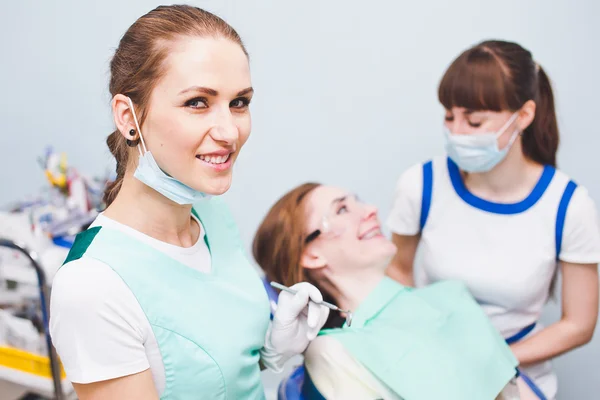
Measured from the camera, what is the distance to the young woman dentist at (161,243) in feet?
3.05

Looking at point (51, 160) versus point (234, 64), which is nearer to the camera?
point (234, 64)

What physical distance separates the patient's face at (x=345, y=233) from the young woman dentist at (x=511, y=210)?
20 cm

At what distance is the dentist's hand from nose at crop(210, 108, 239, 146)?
0.41 meters

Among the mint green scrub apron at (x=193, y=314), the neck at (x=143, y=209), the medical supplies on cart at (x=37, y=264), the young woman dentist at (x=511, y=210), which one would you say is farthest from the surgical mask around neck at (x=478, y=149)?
the medical supplies on cart at (x=37, y=264)

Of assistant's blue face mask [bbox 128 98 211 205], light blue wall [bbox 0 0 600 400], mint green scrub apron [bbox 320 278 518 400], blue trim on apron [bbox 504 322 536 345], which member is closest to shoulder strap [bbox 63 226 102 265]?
assistant's blue face mask [bbox 128 98 211 205]

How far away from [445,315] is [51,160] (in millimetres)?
1445

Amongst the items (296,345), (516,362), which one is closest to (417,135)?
(516,362)

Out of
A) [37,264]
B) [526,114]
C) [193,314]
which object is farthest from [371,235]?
[37,264]

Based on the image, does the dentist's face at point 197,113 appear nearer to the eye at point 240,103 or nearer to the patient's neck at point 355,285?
the eye at point 240,103

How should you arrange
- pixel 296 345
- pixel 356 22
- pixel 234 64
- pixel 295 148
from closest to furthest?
1. pixel 234 64
2. pixel 296 345
3. pixel 356 22
4. pixel 295 148

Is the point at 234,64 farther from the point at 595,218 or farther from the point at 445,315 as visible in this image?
the point at 595,218

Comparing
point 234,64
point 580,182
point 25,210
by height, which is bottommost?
point 25,210

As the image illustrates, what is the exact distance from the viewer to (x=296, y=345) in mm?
1330

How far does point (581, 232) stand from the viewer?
156cm
